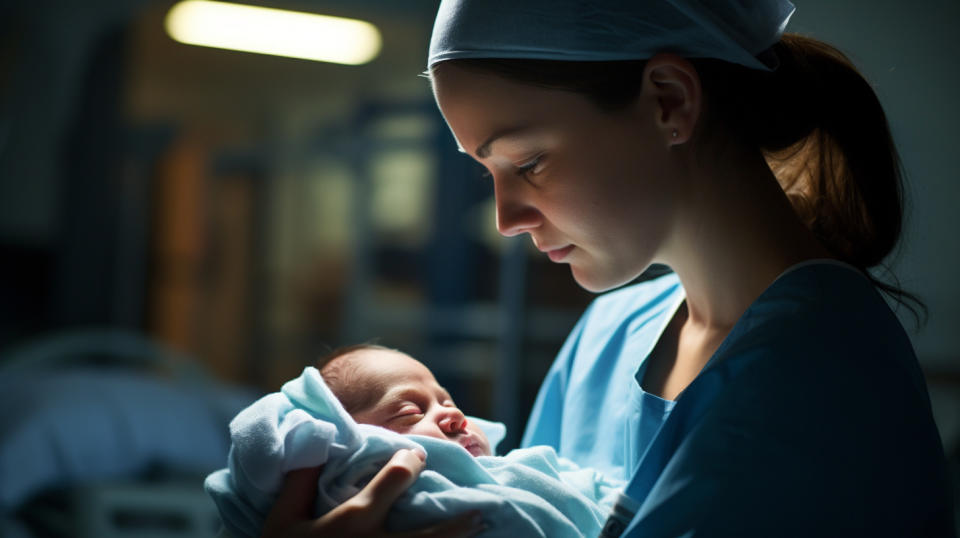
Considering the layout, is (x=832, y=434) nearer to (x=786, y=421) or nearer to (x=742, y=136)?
(x=786, y=421)

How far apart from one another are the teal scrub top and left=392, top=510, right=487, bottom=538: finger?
129 mm

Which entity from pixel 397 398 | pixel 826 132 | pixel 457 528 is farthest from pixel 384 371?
pixel 826 132

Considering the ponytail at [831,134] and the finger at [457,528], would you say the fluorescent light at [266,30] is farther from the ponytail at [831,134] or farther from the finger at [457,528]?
the finger at [457,528]

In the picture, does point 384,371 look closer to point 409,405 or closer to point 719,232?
point 409,405

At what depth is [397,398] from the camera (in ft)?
3.10

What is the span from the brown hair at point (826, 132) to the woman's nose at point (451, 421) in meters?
0.40

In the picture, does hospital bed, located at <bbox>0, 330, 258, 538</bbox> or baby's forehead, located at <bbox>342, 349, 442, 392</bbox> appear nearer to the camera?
baby's forehead, located at <bbox>342, 349, 442, 392</bbox>

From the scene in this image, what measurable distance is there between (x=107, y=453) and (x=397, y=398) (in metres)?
1.88

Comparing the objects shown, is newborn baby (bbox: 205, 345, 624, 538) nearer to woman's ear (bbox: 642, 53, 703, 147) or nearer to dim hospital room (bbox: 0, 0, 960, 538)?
dim hospital room (bbox: 0, 0, 960, 538)

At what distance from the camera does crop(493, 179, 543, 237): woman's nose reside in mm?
849

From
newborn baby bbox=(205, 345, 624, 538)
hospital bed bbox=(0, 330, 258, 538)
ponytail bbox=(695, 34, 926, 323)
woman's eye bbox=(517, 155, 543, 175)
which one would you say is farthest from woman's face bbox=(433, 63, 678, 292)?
hospital bed bbox=(0, 330, 258, 538)

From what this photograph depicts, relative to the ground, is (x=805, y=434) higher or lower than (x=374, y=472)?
higher

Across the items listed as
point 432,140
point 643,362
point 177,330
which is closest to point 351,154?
point 432,140

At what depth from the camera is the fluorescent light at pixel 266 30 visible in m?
3.52
